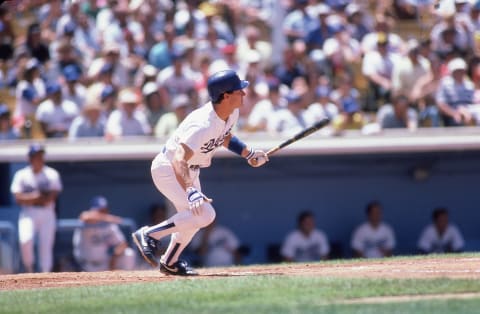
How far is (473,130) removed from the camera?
14.6 metres

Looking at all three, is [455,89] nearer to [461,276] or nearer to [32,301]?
[461,276]

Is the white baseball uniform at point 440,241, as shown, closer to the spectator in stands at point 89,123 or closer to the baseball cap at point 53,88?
the spectator in stands at point 89,123

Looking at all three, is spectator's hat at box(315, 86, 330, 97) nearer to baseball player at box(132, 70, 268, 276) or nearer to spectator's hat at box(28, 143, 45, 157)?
spectator's hat at box(28, 143, 45, 157)

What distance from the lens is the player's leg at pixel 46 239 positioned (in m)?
13.7

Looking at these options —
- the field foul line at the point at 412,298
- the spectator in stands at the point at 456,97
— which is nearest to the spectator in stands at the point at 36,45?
the spectator in stands at the point at 456,97

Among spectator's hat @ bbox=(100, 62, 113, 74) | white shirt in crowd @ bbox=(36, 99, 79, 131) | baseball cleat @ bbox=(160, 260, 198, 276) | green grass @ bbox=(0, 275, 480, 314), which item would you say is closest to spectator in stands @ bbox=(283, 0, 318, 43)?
spectator's hat @ bbox=(100, 62, 113, 74)

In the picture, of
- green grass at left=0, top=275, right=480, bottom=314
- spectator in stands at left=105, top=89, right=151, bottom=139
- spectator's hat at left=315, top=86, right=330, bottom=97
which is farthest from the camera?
spectator's hat at left=315, top=86, right=330, bottom=97

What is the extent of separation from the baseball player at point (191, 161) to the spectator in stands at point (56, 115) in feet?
18.6

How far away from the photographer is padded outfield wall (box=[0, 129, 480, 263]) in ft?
49.4

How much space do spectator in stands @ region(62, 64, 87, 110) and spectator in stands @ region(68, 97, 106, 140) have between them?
0.28m

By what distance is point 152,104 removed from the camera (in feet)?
46.8

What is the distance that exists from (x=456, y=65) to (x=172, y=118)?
373 centimetres

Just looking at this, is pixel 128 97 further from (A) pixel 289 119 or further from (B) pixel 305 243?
(B) pixel 305 243

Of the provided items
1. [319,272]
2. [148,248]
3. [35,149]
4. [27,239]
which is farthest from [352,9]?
[148,248]
